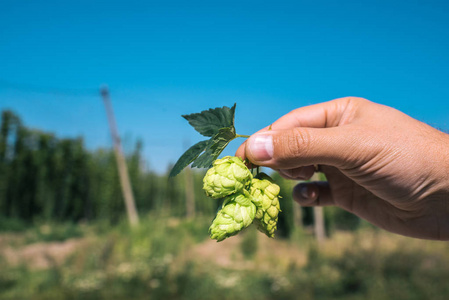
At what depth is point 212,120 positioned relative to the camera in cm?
73

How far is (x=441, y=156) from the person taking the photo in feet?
3.32

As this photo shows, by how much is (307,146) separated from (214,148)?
13.9 inches

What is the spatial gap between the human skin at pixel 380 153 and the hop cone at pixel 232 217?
0.23 meters

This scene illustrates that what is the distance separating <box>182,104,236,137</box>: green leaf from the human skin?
0.53 feet

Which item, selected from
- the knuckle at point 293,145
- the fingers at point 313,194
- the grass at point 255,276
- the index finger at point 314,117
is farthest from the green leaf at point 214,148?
the grass at point 255,276

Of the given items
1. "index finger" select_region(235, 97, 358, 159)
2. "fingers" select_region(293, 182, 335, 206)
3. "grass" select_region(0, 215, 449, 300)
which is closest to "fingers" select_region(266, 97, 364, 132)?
"index finger" select_region(235, 97, 358, 159)

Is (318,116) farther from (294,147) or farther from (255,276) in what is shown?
(255,276)

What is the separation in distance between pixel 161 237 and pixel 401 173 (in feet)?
24.7

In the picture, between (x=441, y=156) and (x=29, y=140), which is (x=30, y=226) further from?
(x=441, y=156)

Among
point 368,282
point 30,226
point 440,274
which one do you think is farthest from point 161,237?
point 30,226

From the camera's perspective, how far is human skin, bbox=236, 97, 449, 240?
37.0 inches

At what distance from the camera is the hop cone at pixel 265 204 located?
0.70m

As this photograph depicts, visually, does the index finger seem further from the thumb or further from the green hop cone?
the green hop cone

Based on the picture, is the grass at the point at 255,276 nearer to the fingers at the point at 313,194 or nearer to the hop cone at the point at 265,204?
the fingers at the point at 313,194
